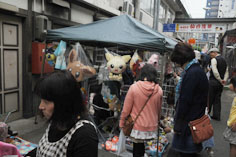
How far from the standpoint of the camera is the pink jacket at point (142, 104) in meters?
2.78

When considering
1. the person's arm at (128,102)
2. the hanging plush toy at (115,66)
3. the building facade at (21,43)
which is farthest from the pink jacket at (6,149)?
the building facade at (21,43)

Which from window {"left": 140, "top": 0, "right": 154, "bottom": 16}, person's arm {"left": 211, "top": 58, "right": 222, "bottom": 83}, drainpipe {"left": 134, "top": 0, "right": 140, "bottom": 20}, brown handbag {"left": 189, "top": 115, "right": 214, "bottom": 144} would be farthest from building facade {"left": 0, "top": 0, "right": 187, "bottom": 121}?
window {"left": 140, "top": 0, "right": 154, "bottom": 16}

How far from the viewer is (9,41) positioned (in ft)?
15.3

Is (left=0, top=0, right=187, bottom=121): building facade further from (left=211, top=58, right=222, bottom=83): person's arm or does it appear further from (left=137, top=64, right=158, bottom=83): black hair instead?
(left=211, top=58, right=222, bottom=83): person's arm

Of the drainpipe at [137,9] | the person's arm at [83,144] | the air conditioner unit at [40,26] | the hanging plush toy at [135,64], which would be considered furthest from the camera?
the drainpipe at [137,9]

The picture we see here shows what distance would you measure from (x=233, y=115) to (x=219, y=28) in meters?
13.8

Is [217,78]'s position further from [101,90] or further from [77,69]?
[77,69]

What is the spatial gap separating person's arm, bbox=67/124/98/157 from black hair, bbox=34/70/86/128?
0.10 metres

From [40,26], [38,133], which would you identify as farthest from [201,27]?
[38,133]

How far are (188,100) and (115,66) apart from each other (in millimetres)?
1677

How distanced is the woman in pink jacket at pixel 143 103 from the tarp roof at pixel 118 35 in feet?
2.52

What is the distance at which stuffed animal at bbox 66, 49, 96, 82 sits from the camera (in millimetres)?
3635

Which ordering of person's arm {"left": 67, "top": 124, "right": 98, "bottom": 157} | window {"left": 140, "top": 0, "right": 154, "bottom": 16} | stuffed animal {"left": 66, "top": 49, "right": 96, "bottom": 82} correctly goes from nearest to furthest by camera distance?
person's arm {"left": 67, "top": 124, "right": 98, "bottom": 157} < stuffed animal {"left": 66, "top": 49, "right": 96, "bottom": 82} < window {"left": 140, "top": 0, "right": 154, "bottom": 16}

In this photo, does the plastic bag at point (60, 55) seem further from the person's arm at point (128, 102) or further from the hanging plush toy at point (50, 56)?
the person's arm at point (128, 102)
